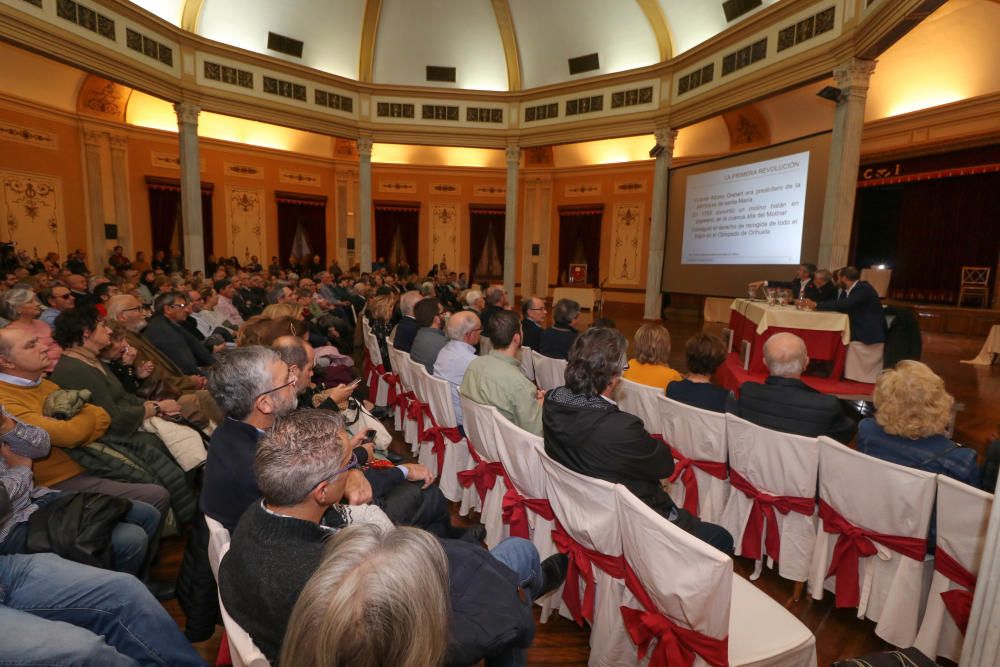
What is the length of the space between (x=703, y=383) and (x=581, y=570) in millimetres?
1367

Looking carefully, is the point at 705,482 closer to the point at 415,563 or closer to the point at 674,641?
the point at 674,641

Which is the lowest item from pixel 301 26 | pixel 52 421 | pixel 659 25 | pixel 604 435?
pixel 52 421

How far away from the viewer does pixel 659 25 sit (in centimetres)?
1139

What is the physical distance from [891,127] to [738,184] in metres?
3.90

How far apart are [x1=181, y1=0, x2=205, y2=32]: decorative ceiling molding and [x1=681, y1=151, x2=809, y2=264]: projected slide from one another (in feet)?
35.0

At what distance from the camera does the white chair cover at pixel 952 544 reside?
64.7 inches

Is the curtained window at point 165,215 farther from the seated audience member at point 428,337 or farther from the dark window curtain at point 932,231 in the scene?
the dark window curtain at point 932,231

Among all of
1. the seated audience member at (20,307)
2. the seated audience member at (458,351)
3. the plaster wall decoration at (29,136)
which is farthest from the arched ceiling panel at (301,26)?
the seated audience member at (458,351)

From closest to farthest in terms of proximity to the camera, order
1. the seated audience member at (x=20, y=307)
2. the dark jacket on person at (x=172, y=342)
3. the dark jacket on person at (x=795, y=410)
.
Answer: the dark jacket on person at (x=795, y=410), the seated audience member at (x=20, y=307), the dark jacket on person at (x=172, y=342)

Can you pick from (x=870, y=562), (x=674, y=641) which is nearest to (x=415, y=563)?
(x=674, y=641)

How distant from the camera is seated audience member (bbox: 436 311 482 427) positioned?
11.5ft

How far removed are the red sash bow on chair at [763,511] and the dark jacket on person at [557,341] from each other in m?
2.03

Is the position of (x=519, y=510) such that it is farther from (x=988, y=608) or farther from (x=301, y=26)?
(x=301, y=26)

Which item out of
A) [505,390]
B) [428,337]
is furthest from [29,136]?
[505,390]
